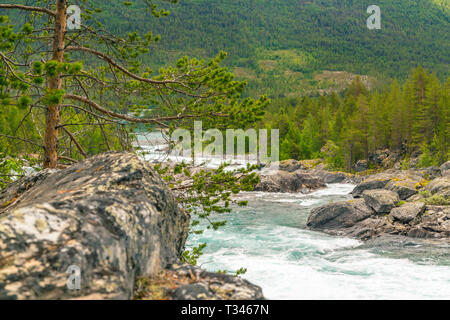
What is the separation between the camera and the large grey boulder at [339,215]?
24422 millimetres

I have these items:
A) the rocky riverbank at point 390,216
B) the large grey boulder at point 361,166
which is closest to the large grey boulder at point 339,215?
the rocky riverbank at point 390,216

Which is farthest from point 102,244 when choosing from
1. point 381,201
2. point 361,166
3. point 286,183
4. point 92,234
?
point 361,166

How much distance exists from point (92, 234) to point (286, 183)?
4020cm

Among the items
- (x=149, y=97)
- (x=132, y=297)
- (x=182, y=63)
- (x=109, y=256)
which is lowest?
(x=132, y=297)

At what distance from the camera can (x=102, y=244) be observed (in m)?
3.12

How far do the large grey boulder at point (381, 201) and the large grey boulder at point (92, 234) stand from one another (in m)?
22.8

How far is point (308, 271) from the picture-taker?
16234mm

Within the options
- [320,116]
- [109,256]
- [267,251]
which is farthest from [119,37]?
[320,116]

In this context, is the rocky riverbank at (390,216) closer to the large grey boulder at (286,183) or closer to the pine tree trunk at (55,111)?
the large grey boulder at (286,183)

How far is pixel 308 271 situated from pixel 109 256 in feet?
47.1

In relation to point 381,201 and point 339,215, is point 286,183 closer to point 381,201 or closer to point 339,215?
point 339,215

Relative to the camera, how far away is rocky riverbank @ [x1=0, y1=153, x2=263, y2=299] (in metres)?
2.79

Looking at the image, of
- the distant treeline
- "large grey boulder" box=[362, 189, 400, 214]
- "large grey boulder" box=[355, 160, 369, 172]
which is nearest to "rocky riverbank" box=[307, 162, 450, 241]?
"large grey boulder" box=[362, 189, 400, 214]

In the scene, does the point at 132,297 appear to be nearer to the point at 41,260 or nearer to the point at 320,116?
the point at 41,260
